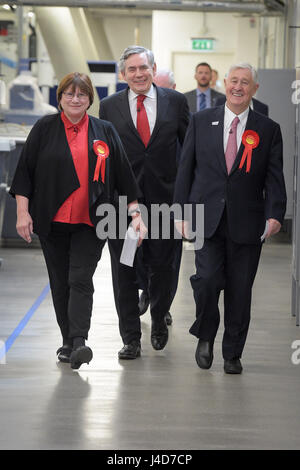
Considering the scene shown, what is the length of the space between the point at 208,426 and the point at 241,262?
1.08 m

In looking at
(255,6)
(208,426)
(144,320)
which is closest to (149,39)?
(255,6)

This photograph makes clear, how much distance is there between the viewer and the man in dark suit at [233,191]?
15.5 feet

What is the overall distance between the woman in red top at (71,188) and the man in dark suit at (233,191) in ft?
1.42

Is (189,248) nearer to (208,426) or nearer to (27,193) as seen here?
(27,193)

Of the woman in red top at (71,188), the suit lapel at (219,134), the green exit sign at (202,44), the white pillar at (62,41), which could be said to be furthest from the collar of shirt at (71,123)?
the green exit sign at (202,44)

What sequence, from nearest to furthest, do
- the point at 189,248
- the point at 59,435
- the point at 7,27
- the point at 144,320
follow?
the point at 59,435 < the point at 144,320 < the point at 189,248 < the point at 7,27

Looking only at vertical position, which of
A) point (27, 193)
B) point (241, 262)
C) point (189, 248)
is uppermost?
point (27, 193)

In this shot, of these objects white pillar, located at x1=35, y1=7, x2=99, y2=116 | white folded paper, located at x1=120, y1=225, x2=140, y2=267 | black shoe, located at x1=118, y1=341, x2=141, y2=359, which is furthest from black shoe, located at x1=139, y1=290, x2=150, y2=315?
white pillar, located at x1=35, y1=7, x2=99, y2=116

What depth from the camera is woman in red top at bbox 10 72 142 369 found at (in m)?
4.70

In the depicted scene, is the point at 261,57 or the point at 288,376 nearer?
the point at 288,376

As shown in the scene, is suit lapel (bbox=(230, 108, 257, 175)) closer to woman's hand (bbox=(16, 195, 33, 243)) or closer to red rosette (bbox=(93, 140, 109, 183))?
red rosette (bbox=(93, 140, 109, 183))

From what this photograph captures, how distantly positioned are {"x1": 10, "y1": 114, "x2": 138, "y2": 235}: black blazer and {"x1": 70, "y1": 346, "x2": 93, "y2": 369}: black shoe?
591mm

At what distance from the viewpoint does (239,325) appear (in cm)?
483

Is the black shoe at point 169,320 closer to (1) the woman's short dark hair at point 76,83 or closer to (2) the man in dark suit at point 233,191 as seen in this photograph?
(2) the man in dark suit at point 233,191
